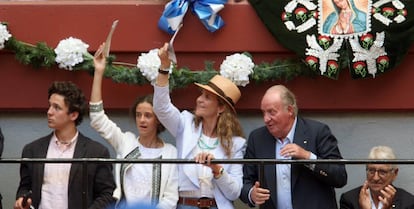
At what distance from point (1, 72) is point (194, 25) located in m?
1.30

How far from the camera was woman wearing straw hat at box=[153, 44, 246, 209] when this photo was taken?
223 inches

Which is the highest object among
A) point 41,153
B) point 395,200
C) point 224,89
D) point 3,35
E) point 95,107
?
point 3,35

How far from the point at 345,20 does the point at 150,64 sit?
1.23 meters

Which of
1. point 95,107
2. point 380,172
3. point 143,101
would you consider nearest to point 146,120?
point 143,101

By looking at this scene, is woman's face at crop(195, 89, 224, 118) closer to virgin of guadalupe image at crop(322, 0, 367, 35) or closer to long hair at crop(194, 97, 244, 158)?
long hair at crop(194, 97, 244, 158)

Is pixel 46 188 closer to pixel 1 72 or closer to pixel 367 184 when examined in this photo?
pixel 1 72

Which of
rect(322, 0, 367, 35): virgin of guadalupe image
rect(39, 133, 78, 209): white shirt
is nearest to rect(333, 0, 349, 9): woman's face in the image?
rect(322, 0, 367, 35): virgin of guadalupe image

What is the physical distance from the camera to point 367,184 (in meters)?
5.77

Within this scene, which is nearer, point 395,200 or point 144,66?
point 395,200

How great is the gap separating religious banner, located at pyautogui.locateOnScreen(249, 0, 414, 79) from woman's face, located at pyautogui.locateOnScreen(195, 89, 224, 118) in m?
0.71

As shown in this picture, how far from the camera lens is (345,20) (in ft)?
20.5

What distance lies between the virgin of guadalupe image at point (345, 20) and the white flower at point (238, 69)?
523mm

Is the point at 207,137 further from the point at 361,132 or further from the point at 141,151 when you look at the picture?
the point at 361,132

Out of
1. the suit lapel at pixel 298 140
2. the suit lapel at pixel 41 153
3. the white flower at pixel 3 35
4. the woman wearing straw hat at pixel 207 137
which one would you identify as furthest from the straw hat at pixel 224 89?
the white flower at pixel 3 35
